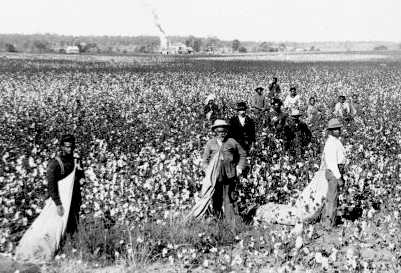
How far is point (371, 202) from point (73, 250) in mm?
4889

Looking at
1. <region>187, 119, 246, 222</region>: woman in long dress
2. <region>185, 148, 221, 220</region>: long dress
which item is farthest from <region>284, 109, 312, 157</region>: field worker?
<region>185, 148, 221, 220</region>: long dress

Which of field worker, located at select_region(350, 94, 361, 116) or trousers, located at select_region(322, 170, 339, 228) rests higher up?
field worker, located at select_region(350, 94, 361, 116)

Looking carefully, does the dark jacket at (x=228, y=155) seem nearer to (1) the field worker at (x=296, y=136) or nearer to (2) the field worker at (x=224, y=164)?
(2) the field worker at (x=224, y=164)

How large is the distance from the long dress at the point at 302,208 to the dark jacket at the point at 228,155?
2.59ft

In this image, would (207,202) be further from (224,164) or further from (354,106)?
(354,106)

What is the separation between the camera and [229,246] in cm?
659

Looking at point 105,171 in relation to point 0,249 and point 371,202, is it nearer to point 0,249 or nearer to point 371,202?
Answer: point 0,249

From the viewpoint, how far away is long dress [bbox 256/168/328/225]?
718 cm

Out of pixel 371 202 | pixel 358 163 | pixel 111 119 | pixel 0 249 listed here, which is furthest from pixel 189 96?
pixel 0 249

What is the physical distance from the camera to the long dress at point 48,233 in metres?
5.93

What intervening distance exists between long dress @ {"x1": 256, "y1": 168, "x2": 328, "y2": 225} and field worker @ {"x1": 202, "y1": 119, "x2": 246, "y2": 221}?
507 mm

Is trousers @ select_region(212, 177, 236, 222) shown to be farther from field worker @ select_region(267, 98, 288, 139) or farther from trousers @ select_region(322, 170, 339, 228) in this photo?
field worker @ select_region(267, 98, 288, 139)

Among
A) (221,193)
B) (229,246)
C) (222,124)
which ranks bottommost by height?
(229,246)

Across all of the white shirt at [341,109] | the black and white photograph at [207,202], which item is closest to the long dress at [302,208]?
the black and white photograph at [207,202]
